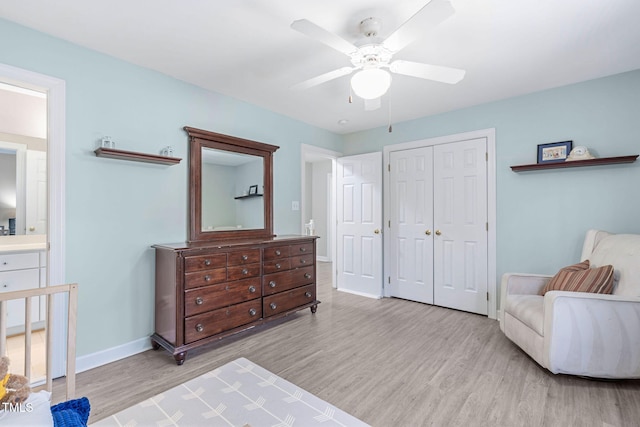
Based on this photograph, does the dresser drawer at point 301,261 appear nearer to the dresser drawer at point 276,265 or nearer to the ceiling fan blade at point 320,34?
the dresser drawer at point 276,265

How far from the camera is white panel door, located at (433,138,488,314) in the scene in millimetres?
3455

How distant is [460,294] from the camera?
142 inches

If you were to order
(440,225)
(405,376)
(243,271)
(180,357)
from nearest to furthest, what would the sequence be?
(405,376)
(180,357)
(243,271)
(440,225)

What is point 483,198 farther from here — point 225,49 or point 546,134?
point 225,49

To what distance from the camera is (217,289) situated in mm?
2545

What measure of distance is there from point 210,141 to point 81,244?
1384mm

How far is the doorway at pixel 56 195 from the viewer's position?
6.92 feet

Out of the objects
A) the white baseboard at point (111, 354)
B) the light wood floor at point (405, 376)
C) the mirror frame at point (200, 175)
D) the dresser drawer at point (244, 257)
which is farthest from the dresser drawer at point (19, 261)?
the dresser drawer at point (244, 257)

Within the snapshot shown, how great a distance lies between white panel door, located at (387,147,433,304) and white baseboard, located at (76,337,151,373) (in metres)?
2.99

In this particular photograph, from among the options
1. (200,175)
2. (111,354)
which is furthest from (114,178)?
(111,354)

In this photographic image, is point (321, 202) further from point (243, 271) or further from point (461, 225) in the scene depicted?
point (243, 271)

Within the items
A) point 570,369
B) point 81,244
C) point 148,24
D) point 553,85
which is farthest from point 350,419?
point 553,85

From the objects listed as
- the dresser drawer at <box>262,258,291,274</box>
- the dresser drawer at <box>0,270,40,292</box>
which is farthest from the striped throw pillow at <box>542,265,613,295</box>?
the dresser drawer at <box>0,270,40,292</box>

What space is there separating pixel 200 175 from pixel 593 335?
334 cm
